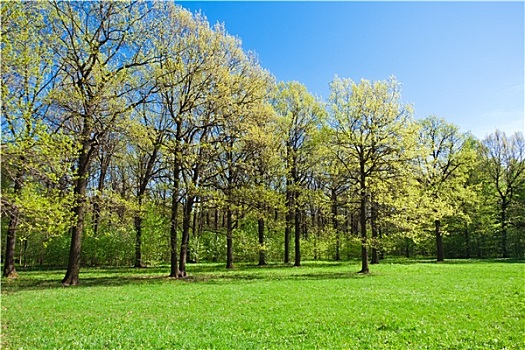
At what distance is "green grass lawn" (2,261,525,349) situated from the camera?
26.2ft

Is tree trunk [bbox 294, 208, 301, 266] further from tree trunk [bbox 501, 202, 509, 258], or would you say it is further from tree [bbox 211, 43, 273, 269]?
tree trunk [bbox 501, 202, 509, 258]

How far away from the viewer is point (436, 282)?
1767cm

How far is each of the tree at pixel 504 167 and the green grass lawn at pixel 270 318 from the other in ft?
117

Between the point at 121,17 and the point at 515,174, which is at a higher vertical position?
the point at 121,17

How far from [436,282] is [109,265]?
96.6 ft

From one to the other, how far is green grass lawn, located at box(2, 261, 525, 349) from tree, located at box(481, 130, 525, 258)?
35.7 m

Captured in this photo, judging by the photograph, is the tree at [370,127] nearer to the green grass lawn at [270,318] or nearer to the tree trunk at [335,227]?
the tree trunk at [335,227]

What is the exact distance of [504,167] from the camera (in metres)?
46.8

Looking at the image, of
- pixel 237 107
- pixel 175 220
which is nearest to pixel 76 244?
pixel 175 220

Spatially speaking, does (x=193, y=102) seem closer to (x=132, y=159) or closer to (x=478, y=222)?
(x=132, y=159)

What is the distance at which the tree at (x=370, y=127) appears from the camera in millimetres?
22750

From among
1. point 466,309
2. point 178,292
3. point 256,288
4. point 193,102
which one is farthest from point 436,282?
point 193,102

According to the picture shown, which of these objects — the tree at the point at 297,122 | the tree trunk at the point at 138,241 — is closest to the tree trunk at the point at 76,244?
the tree trunk at the point at 138,241

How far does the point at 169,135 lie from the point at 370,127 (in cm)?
1251
